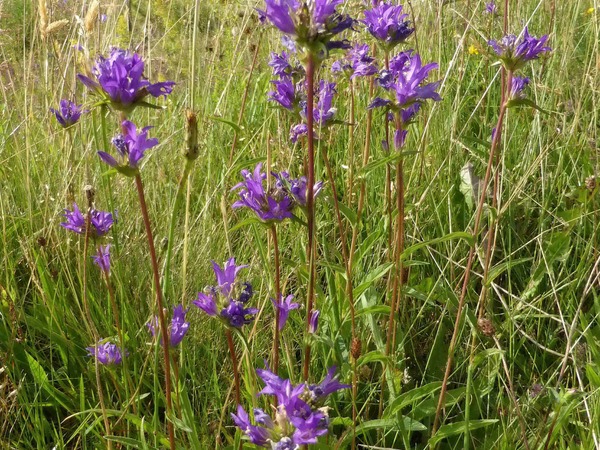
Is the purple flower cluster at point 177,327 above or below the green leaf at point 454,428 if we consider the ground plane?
above

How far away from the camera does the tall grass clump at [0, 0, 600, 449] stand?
45.9 inches

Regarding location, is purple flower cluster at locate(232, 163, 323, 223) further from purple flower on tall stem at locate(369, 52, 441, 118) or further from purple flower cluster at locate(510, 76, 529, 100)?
purple flower cluster at locate(510, 76, 529, 100)

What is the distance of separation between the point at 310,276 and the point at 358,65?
0.76m

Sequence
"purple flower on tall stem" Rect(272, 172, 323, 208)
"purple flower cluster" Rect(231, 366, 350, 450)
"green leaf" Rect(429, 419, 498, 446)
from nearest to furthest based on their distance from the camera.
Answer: "purple flower cluster" Rect(231, 366, 350, 450)
"purple flower on tall stem" Rect(272, 172, 323, 208)
"green leaf" Rect(429, 419, 498, 446)

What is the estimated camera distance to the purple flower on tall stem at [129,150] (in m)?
1.03

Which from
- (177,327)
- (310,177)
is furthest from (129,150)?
(177,327)

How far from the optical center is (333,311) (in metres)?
1.64

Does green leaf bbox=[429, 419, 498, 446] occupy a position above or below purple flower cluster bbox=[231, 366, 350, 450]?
below

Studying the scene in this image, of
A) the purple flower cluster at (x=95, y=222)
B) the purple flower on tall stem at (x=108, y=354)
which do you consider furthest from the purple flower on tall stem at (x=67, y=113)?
the purple flower on tall stem at (x=108, y=354)

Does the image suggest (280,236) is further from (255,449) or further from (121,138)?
(121,138)

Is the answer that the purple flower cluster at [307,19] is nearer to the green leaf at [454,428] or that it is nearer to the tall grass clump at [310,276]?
the tall grass clump at [310,276]

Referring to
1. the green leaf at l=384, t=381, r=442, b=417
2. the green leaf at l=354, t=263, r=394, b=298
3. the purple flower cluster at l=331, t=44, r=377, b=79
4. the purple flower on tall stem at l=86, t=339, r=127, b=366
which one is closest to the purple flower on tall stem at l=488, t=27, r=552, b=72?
the purple flower cluster at l=331, t=44, r=377, b=79

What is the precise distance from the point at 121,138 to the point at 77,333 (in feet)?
2.73

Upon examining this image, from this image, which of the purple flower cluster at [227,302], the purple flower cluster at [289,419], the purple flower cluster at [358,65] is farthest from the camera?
the purple flower cluster at [358,65]
